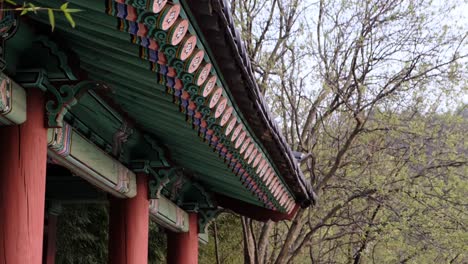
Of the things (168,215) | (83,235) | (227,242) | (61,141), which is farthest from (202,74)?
(227,242)

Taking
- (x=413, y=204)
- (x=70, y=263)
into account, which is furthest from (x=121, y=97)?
(x=413, y=204)

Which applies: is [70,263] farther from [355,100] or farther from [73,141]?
[73,141]

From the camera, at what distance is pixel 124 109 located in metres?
5.38

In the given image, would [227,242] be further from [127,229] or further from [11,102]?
[11,102]

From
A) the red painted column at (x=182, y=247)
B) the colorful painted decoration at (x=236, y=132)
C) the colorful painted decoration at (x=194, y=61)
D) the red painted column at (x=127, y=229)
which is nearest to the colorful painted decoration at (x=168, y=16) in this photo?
the colorful painted decoration at (x=194, y=61)

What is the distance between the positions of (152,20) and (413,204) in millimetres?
10628

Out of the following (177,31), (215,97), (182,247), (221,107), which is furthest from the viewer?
(182,247)

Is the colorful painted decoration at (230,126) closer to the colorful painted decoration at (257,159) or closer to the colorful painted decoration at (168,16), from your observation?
the colorful painted decoration at (257,159)

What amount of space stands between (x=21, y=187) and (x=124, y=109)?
1.56 meters

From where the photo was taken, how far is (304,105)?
14875 mm

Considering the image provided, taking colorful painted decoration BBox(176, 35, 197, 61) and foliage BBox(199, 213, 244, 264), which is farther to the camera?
foliage BBox(199, 213, 244, 264)

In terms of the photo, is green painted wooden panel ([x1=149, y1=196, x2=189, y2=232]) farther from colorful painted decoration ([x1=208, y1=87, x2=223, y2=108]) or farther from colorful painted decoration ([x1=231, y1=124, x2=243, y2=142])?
colorful painted decoration ([x1=208, y1=87, x2=223, y2=108])

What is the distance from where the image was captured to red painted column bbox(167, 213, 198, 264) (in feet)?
27.5

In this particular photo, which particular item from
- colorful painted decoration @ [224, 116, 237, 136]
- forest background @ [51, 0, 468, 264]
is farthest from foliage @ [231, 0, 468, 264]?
colorful painted decoration @ [224, 116, 237, 136]
